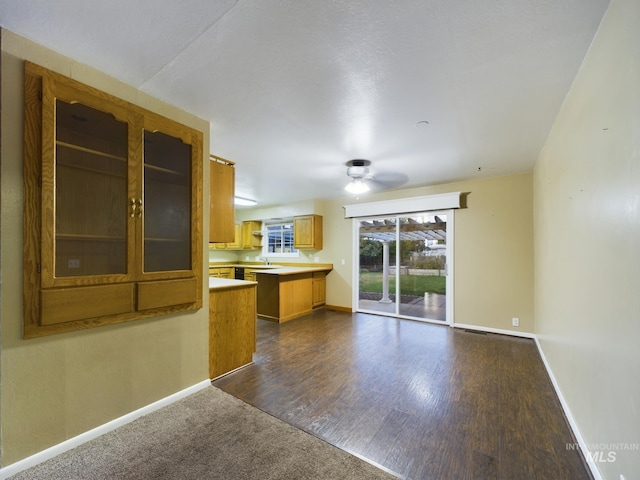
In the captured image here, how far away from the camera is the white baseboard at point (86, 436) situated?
4.95ft

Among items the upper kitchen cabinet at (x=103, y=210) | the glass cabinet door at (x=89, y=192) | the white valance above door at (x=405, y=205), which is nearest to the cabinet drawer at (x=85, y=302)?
the upper kitchen cabinet at (x=103, y=210)

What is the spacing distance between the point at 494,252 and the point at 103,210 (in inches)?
192

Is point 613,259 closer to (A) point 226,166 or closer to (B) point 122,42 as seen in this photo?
(B) point 122,42

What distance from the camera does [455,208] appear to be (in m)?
4.53

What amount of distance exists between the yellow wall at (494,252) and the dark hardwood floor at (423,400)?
47cm

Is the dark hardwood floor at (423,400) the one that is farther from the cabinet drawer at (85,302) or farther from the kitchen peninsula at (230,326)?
the cabinet drawer at (85,302)

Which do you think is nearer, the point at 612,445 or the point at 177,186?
the point at 612,445

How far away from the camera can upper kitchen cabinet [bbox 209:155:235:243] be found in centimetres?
272

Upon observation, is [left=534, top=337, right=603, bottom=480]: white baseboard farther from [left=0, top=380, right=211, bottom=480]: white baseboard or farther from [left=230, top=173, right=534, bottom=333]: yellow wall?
[left=0, top=380, right=211, bottom=480]: white baseboard

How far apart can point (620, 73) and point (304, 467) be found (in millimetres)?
2578

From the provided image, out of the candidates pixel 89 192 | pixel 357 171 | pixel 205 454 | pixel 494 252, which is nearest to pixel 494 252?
pixel 494 252

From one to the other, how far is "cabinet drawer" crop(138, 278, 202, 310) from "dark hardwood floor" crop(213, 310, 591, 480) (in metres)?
0.97

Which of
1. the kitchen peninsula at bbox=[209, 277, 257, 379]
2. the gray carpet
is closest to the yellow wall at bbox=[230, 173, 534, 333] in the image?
the kitchen peninsula at bbox=[209, 277, 257, 379]

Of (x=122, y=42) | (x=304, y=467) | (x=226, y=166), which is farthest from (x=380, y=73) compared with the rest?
(x=304, y=467)
